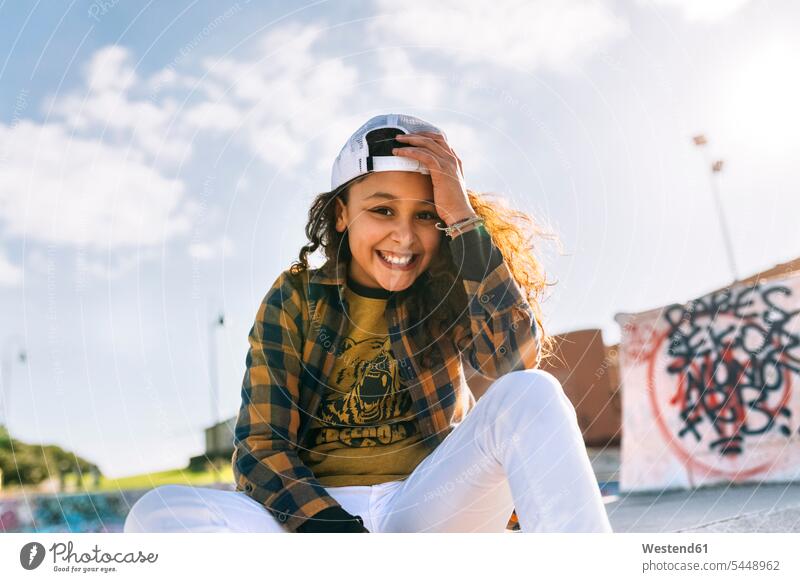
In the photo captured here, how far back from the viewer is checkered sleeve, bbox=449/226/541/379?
1.30 m

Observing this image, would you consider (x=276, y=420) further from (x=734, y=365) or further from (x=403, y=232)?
(x=734, y=365)

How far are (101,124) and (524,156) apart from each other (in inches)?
39.9

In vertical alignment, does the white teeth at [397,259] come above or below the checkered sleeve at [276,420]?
above

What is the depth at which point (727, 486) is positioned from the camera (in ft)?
12.3

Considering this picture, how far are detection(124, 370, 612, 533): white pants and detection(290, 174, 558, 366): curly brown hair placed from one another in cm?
31

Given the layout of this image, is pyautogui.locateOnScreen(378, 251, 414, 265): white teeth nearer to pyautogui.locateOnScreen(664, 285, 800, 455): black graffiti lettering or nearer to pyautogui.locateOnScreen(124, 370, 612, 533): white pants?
pyautogui.locateOnScreen(124, 370, 612, 533): white pants

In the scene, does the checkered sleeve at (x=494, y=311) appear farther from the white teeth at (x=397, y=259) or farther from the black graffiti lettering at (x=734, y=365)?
the black graffiti lettering at (x=734, y=365)

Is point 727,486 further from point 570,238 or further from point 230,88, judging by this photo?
point 230,88

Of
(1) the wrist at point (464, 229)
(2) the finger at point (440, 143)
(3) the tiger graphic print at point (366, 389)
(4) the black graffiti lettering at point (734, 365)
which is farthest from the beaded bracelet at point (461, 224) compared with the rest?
(4) the black graffiti lettering at point (734, 365)

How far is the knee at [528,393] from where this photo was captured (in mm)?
1049

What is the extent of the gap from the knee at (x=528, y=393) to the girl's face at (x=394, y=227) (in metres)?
0.42
